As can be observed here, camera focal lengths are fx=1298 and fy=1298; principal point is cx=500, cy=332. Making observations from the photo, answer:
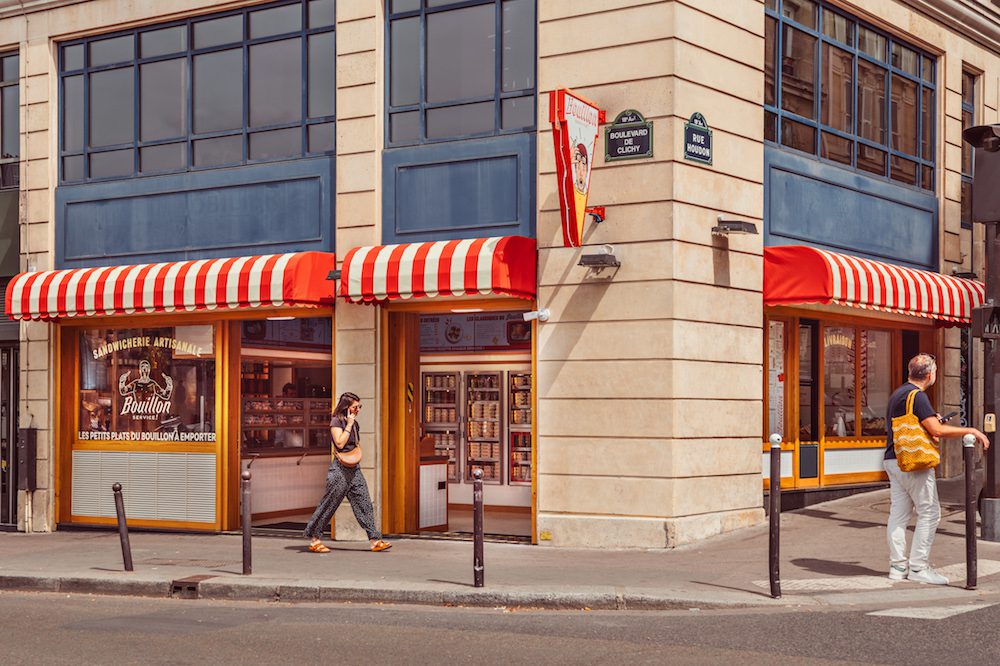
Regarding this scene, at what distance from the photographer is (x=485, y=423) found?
739 inches

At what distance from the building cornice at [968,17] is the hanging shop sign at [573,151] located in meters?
6.63

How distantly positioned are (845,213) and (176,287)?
8.42 m

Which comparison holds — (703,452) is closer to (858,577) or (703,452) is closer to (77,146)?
(858,577)

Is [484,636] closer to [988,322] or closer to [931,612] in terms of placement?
[931,612]

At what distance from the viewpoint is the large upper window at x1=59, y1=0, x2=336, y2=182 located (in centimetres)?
1612

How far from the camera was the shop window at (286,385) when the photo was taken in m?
16.5

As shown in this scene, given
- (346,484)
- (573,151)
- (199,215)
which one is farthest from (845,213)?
(199,215)

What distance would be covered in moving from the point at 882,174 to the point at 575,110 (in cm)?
610

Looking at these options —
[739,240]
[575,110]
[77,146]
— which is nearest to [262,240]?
[77,146]

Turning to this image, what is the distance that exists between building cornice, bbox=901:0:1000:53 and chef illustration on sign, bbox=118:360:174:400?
441 inches

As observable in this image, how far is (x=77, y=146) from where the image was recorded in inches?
708

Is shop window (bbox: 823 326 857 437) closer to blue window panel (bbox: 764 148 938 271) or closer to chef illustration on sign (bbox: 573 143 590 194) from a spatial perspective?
blue window panel (bbox: 764 148 938 271)

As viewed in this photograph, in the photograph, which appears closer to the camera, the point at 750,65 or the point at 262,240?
the point at 750,65

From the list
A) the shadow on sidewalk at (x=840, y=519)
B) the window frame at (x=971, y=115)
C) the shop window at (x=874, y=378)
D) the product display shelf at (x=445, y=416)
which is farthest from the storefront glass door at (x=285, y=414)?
the window frame at (x=971, y=115)
